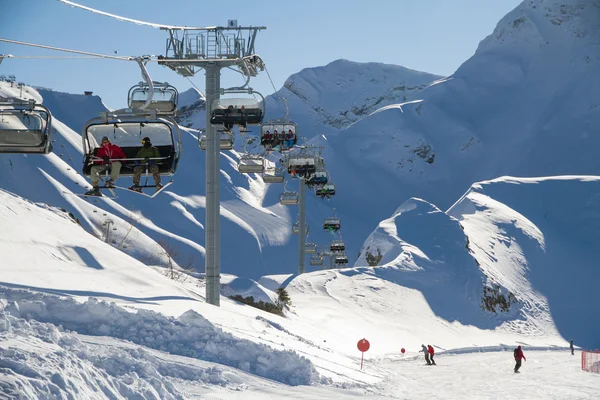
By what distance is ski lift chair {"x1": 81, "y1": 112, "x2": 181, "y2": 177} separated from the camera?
13094 mm

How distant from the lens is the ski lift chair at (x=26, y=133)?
10.9 m

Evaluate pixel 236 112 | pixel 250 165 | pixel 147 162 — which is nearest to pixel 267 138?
pixel 250 165

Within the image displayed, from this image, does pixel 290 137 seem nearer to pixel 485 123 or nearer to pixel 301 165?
pixel 301 165

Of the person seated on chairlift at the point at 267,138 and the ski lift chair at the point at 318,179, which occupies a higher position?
the person seated on chairlift at the point at 267,138

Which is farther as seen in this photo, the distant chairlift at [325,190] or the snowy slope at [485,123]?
the snowy slope at [485,123]

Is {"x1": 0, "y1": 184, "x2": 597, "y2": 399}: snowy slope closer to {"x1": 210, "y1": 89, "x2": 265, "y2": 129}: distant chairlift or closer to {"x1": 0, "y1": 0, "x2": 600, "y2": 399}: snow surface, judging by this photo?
{"x1": 0, "y1": 0, "x2": 600, "y2": 399}: snow surface

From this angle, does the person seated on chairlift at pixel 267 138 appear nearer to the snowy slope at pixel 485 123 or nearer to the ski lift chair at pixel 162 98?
the ski lift chair at pixel 162 98

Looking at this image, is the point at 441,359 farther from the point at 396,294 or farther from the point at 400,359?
the point at 396,294

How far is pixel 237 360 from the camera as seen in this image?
13.8 m

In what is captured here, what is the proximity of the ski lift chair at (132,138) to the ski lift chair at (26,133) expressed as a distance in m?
1.50

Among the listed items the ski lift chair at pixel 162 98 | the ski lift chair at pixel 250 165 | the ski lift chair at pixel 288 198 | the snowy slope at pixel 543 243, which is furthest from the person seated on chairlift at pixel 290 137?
the snowy slope at pixel 543 243

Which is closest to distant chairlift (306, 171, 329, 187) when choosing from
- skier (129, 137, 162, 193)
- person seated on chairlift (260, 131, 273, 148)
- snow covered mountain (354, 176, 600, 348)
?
snow covered mountain (354, 176, 600, 348)

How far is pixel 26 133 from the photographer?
1111cm

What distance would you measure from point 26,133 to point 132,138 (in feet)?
9.64
